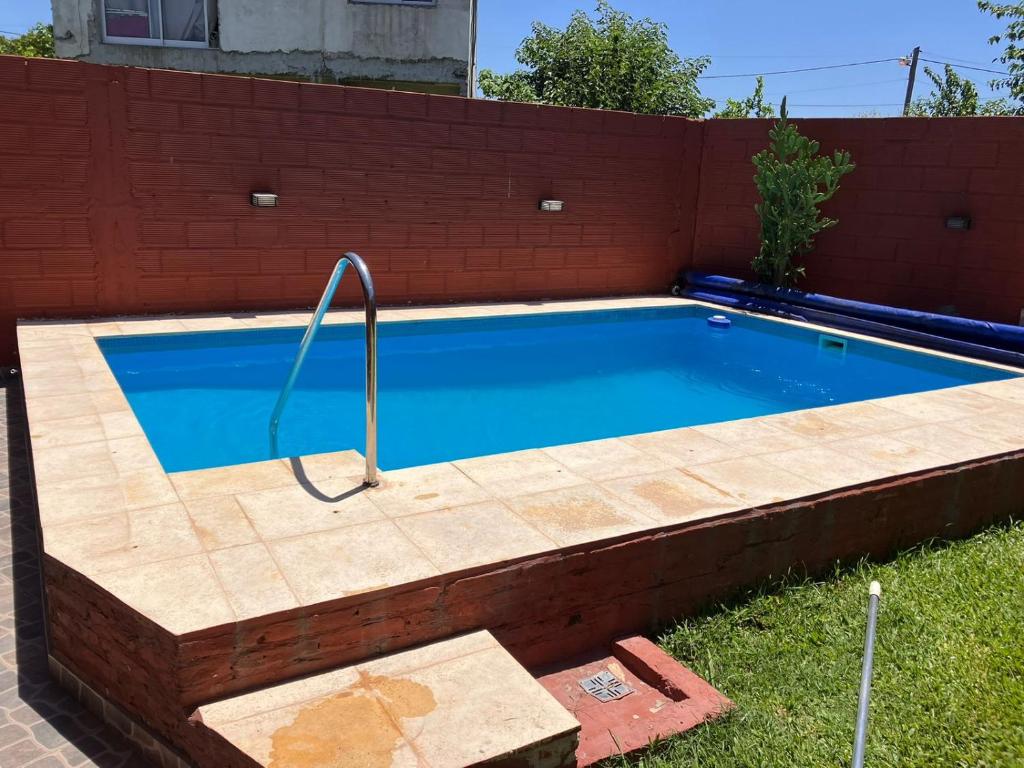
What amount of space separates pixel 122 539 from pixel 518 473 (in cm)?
154

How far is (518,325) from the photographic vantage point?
26.6 ft

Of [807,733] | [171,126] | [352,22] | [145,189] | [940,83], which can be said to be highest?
[940,83]

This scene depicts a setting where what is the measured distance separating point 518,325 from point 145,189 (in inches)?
138

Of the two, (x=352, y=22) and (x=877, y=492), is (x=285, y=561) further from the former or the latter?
(x=352, y=22)

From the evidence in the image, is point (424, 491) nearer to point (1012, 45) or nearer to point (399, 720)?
point (399, 720)

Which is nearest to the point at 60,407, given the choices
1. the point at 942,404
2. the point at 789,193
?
the point at 942,404

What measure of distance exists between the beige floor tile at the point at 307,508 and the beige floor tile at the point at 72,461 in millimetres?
727

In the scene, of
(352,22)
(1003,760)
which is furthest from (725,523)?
(352,22)

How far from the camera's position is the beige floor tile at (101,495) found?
2920 mm

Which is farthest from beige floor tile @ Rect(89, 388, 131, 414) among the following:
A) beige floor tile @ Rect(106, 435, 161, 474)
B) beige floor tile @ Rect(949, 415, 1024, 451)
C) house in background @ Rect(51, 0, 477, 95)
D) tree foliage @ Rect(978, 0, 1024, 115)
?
tree foliage @ Rect(978, 0, 1024, 115)

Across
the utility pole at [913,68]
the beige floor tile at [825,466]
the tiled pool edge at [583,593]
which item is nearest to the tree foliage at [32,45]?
the beige floor tile at [825,466]

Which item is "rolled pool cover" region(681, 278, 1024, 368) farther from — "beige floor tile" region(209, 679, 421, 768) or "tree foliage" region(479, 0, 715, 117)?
"tree foliage" region(479, 0, 715, 117)

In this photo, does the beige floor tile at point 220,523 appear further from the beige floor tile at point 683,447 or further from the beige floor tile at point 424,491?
the beige floor tile at point 683,447

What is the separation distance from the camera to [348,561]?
2.66 meters
